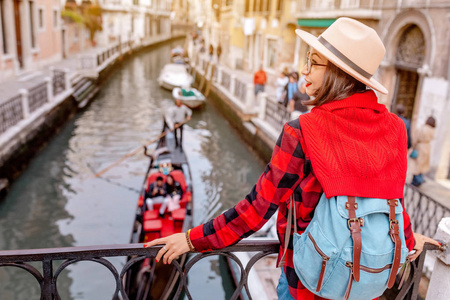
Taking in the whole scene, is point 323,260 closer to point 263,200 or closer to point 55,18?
point 263,200

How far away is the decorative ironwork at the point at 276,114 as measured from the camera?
9.49 metres

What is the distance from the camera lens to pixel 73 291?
555cm

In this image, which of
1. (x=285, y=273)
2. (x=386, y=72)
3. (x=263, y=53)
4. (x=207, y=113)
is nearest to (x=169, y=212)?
(x=285, y=273)

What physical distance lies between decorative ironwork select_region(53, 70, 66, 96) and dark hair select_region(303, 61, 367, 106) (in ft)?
45.0

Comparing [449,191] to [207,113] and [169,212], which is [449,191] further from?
[207,113]

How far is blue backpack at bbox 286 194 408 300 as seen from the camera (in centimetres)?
111

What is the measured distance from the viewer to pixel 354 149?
1147 mm

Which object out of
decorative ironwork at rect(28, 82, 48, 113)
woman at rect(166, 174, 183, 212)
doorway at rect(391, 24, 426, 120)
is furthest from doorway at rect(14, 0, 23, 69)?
Answer: doorway at rect(391, 24, 426, 120)

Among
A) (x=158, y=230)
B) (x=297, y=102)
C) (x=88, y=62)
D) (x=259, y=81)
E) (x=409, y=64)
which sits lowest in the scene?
(x=158, y=230)

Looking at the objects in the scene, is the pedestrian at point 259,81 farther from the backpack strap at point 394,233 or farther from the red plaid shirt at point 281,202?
the backpack strap at point 394,233

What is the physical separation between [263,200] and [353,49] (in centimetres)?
51

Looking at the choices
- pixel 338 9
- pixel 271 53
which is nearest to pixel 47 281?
pixel 338 9

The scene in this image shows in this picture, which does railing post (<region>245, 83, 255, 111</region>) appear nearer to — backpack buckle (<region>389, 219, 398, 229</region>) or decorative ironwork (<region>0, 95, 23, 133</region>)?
decorative ironwork (<region>0, 95, 23, 133</region>)

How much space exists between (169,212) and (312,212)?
5149mm
